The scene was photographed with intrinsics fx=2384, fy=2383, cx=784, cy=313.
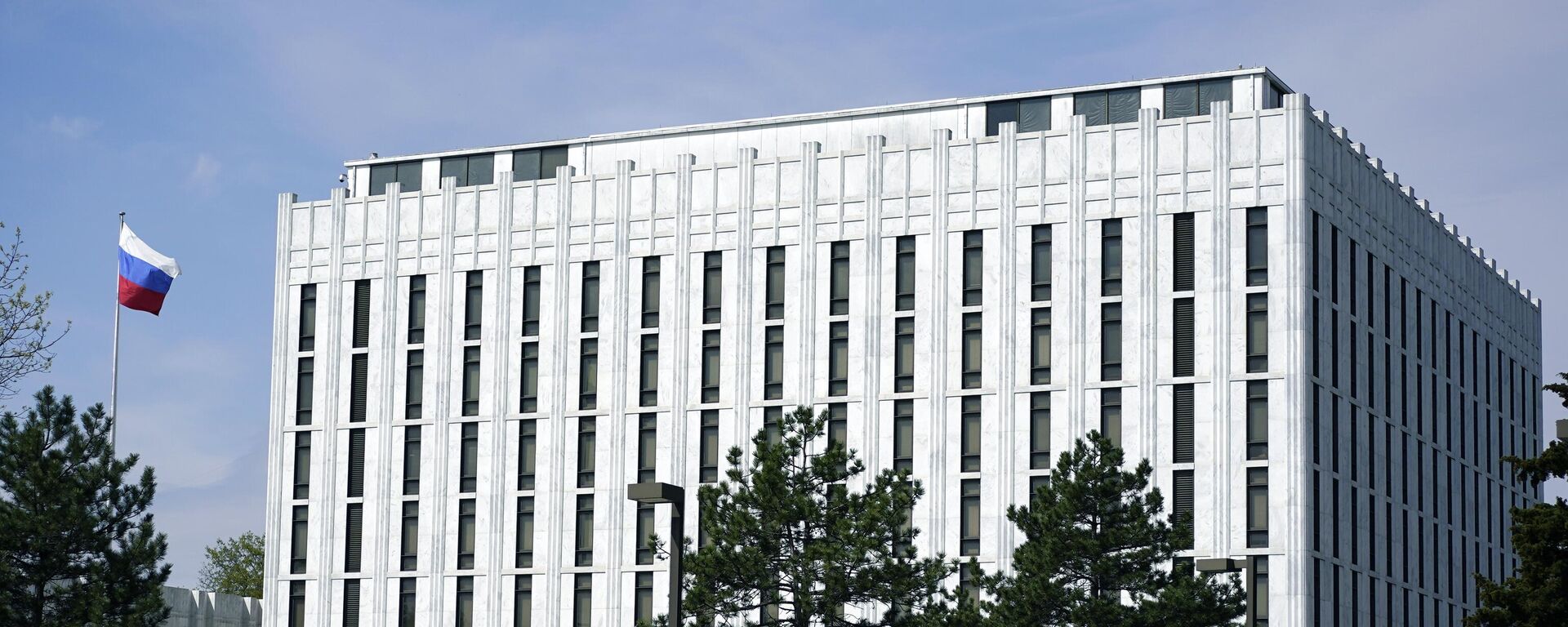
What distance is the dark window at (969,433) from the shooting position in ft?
248

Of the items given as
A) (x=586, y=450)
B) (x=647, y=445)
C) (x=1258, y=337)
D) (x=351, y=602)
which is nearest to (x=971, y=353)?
(x=1258, y=337)

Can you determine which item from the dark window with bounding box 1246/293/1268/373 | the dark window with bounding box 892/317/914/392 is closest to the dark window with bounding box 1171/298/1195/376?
the dark window with bounding box 1246/293/1268/373

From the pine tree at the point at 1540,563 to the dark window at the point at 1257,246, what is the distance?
21747mm

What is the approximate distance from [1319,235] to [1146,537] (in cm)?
2129

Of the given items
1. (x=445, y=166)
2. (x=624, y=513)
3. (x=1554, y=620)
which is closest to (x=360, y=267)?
(x=445, y=166)

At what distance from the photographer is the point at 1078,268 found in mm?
74875

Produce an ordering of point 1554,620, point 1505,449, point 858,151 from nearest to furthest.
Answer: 1. point 1554,620
2. point 858,151
3. point 1505,449

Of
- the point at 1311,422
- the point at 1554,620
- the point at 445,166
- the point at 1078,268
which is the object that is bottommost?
the point at 1554,620

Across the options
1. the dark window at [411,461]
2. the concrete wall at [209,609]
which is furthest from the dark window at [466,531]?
the concrete wall at [209,609]

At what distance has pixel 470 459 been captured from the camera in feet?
271

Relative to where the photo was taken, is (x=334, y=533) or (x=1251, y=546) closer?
(x=1251, y=546)

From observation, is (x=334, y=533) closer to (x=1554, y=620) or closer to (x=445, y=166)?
(x=445, y=166)

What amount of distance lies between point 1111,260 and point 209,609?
114 ft

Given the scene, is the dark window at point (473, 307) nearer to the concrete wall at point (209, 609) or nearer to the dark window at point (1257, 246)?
the concrete wall at point (209, 609)
